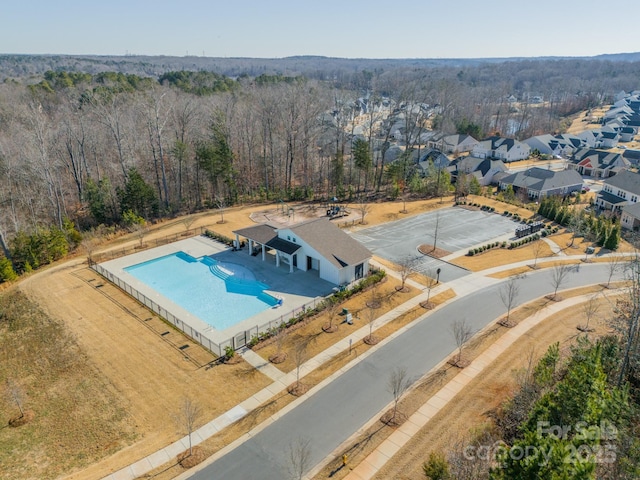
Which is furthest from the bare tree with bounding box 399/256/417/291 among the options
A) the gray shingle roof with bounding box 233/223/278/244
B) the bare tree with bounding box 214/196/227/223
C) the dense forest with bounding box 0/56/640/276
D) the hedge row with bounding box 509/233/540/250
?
the bare tree with bounding box 214/196/227/223

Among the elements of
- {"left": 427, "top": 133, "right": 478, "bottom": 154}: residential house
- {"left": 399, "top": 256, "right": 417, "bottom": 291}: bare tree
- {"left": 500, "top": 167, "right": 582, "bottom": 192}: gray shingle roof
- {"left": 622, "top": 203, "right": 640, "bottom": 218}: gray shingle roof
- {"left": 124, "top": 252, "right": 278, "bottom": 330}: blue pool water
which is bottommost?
{"left": 124, "top": 252, "right": 278, "bottom": 330}: blue pool water

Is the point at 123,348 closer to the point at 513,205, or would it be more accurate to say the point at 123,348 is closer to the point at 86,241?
the point at 86,241

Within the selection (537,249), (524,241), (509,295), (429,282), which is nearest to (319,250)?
(429,282)

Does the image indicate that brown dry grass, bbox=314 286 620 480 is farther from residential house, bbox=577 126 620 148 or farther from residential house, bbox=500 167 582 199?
residential house, bbox=577 126 620 148

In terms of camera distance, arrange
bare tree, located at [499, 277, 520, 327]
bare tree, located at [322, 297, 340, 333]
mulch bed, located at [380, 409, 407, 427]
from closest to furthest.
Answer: mulch bed, located at [380, 409, 407, 427], bare tree, located at [322, 297, 340, 333], bare tree, located at [499, 277, 520, 327]

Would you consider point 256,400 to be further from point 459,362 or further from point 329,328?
point 459,362

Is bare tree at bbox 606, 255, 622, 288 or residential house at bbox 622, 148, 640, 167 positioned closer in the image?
bare tree at bbox 606, 255, 622, 288
